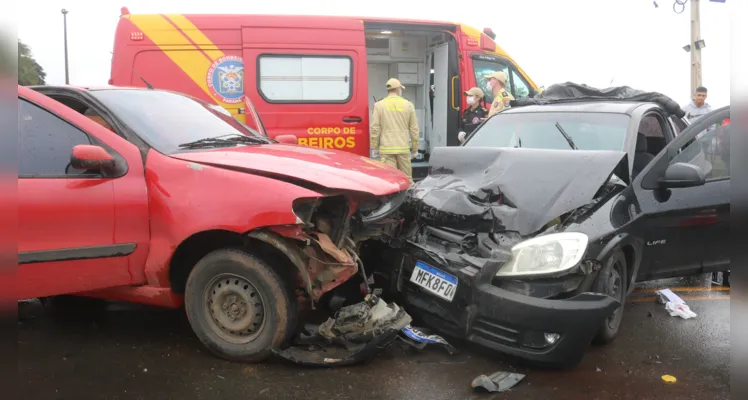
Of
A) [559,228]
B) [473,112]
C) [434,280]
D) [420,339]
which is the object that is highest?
[473,112]

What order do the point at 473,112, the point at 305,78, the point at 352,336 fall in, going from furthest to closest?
the point at 473,112 → the point at 305,78 → the point at 352,336

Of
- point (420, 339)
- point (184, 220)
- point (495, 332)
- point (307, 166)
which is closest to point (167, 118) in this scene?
point (184, 220)

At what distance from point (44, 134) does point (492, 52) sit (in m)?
6.40

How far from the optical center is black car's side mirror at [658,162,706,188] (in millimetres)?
3593

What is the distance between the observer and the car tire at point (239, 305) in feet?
9.98

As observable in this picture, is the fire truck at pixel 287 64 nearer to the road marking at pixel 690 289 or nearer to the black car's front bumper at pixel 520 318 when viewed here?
the road marking at pixel 690 289

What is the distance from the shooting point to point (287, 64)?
22.7 feet

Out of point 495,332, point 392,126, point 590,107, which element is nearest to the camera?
point 495,332

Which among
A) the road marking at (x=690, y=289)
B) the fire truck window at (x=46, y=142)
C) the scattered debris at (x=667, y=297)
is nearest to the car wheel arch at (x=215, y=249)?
the fire truck window at (x=46, y=142)

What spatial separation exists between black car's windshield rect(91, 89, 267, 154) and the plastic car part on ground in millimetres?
1388

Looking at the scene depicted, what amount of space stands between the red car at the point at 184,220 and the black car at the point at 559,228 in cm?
45

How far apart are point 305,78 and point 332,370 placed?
185 inches

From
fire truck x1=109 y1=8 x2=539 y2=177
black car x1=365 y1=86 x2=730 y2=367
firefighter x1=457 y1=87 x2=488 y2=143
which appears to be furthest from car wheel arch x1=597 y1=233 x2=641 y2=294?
fire truck x1=109 y1=8 x2=539 y2=177

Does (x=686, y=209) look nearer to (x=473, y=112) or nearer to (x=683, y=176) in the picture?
(x=683, y=176)
